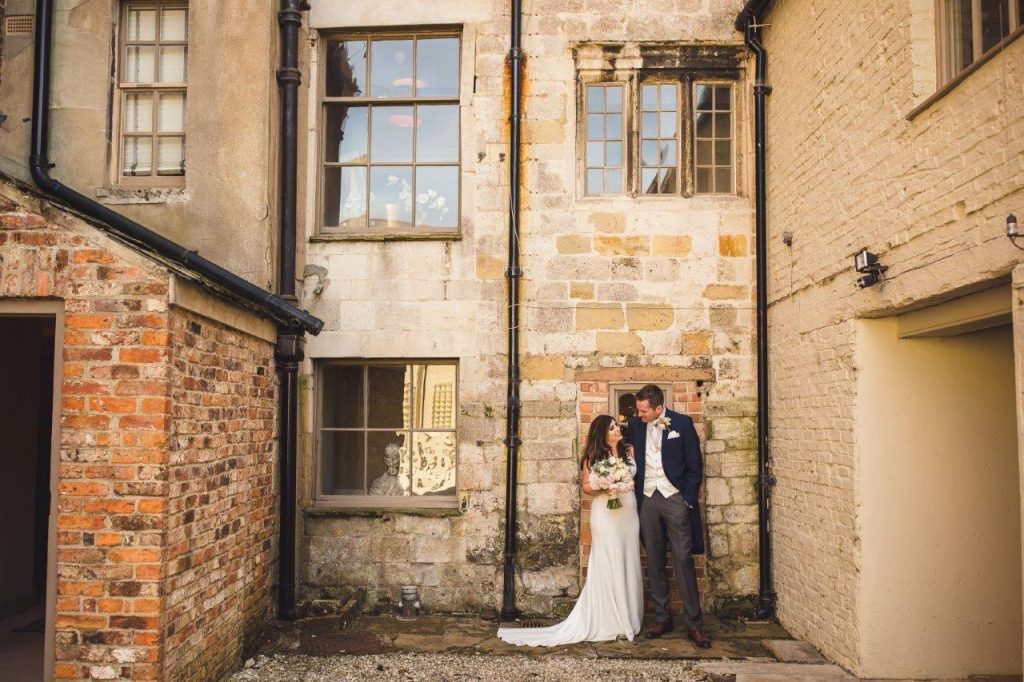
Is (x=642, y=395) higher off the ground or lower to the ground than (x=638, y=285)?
lower

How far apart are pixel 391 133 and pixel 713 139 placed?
3058 mm

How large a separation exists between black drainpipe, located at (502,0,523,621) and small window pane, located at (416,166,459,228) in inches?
23.1

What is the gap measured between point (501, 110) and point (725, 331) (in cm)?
290

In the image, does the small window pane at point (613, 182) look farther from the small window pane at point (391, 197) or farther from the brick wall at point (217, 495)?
the brick wall at point (217, 495)

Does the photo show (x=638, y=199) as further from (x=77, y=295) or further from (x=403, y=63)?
(x=77, y=295)

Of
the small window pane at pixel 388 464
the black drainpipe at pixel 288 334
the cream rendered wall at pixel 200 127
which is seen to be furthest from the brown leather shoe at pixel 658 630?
the cream rendered wall at pixel 200 127

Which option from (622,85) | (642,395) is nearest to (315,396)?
(642,395)

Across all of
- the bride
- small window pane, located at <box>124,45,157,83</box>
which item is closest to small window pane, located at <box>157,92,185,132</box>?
small window pane, located at <box>124,45,157,83</box>

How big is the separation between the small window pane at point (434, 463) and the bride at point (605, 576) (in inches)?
53.8

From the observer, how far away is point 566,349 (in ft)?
25.6

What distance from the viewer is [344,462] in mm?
8086

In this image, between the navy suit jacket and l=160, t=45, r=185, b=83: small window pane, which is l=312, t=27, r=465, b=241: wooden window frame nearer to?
l=160, t=45, r=185, b=83: small window pane

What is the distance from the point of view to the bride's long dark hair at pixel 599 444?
7.20 meters

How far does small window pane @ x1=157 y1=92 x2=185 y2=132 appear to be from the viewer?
791 cm
